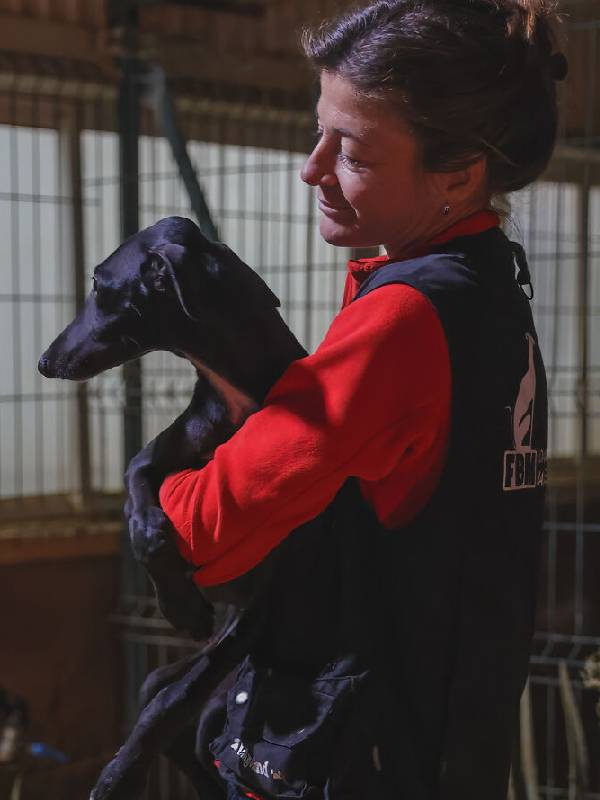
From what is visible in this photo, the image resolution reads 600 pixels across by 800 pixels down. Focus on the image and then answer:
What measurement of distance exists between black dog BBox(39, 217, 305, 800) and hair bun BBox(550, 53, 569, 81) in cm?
29

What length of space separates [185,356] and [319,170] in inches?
7.4

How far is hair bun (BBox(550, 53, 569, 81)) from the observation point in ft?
2.52

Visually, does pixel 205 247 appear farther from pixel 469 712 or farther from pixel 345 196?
pixel 469 712

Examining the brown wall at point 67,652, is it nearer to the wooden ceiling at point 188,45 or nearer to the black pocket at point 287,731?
the wooden ceiling at point 188,45

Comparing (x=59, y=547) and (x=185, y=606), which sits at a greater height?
(x=185, y=606)

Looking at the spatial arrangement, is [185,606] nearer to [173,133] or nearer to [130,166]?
[173,133]

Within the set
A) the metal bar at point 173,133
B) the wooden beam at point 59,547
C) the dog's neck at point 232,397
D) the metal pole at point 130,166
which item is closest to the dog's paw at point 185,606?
the dog's neck at point 232,397

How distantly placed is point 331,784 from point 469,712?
12cm

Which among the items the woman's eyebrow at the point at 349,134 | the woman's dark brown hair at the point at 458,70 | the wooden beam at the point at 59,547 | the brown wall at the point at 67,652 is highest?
the woman's dark brown hair at the point at 458,70

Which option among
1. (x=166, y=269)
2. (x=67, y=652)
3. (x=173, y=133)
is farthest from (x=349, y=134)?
(x=67, y=652)

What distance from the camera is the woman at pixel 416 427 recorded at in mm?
688

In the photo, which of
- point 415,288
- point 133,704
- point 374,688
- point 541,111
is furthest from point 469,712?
point 133,704

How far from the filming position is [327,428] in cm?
67

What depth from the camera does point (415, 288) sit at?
0.70 metres
